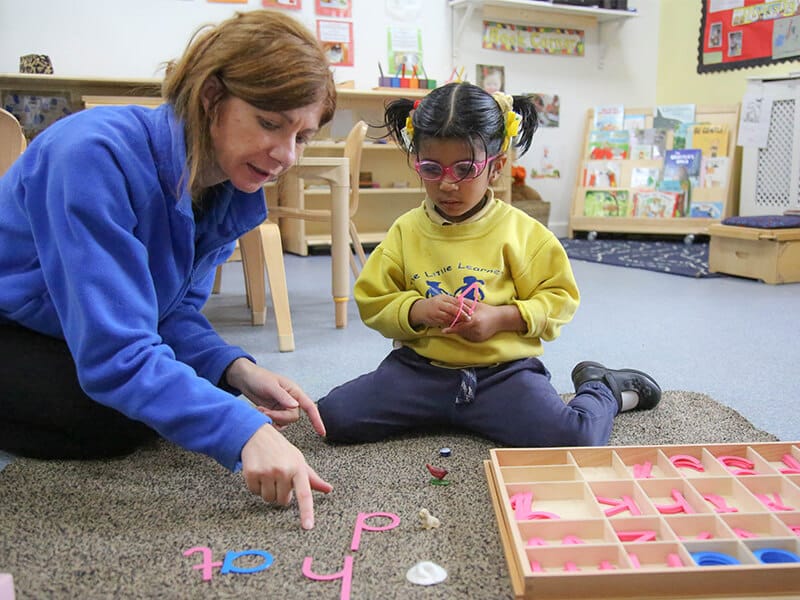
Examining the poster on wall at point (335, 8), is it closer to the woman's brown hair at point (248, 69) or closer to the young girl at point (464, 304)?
the young girl at point (464, 304)

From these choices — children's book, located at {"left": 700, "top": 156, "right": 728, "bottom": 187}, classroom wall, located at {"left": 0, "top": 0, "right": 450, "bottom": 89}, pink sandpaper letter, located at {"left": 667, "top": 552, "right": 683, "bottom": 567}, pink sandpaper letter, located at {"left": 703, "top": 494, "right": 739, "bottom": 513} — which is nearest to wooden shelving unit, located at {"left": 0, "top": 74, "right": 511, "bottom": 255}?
classroom wall, located at {"left": 0, "top": 0, "right": 450, "bottom": 89}

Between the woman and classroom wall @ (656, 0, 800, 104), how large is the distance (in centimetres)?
366

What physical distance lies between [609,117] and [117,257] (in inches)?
153

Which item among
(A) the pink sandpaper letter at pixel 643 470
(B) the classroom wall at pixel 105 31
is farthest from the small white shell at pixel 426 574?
(B) the classroom wall at pixel 105 31

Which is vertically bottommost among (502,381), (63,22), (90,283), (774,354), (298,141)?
(774,354)

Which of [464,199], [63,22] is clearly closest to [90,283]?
[464,199]

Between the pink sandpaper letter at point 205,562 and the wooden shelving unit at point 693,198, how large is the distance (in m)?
3.52

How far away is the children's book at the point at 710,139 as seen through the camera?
382cm

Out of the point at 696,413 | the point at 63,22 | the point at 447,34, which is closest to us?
the point at 696,413

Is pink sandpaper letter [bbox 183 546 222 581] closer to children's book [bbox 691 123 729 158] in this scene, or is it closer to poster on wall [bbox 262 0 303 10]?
poster on wall [bbox 262 0 303 10]

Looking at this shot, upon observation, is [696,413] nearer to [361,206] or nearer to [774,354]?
[774,354]

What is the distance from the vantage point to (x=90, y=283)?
0.79 metres

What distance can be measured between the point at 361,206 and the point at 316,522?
3.29m

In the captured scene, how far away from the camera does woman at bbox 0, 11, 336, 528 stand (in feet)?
2.56
